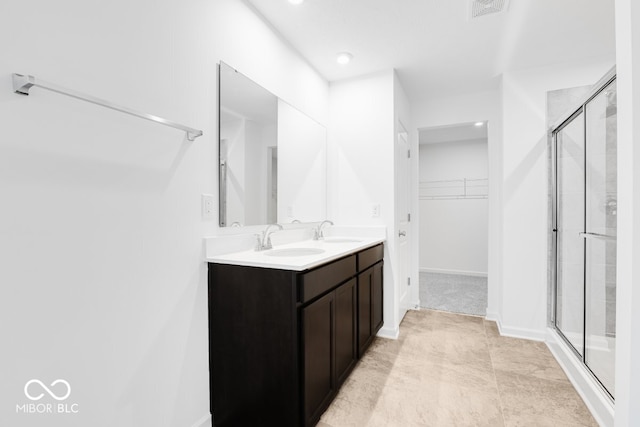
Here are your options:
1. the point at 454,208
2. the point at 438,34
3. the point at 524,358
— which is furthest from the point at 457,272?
the point at 438,34

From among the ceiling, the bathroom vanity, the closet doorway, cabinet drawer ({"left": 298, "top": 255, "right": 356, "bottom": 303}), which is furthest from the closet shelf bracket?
the closet doorway

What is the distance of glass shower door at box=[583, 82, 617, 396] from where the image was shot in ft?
6.07

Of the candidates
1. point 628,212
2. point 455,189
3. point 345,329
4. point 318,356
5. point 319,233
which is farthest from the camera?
point 455,189

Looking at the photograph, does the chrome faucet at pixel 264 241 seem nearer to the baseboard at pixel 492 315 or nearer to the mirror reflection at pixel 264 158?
the mirror reflection at pixel 264 158

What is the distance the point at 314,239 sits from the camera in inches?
103

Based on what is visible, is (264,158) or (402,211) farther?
(402,211)

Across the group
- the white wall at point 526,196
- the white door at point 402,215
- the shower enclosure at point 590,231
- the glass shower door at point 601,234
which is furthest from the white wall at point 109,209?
the white wall at point 526,196

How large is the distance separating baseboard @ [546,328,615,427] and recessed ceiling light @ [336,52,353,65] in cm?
273

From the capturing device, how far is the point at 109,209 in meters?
1.14

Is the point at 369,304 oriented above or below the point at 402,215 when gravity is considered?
below

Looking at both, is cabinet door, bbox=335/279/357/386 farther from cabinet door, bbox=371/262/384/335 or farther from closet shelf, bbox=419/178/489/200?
closet shelf, bbox=419/178/489/200

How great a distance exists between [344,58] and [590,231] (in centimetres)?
218

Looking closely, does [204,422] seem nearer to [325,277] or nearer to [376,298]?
[325,277]

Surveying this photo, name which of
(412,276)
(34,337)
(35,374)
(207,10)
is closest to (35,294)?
(34,337)
